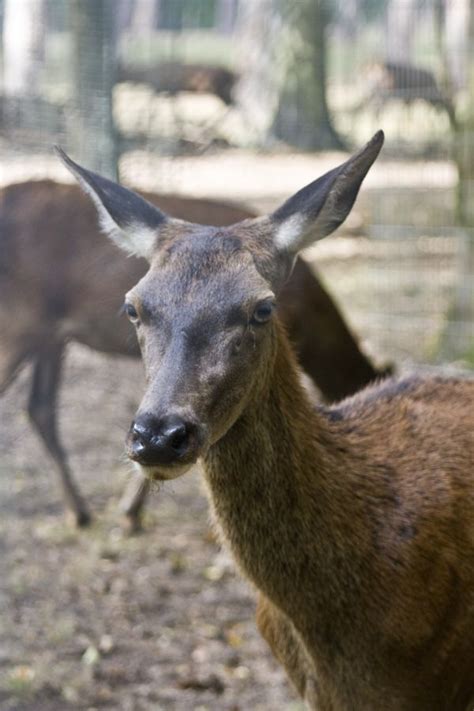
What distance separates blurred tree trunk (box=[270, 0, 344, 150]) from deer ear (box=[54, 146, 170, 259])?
5.90m

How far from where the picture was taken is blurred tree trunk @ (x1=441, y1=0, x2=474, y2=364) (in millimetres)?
7801

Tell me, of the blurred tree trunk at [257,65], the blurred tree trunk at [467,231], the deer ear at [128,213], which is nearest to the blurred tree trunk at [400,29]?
the blurred tree trunk at [467,231]

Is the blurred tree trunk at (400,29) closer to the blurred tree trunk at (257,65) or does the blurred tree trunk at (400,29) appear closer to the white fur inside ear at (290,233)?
the blurred tree trunk at (257,65)

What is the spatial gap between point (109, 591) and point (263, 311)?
3.00 m

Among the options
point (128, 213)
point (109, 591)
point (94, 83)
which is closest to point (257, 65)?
point (94, 83)

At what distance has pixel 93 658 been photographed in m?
5.04

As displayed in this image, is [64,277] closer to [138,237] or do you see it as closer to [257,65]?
[138,237]

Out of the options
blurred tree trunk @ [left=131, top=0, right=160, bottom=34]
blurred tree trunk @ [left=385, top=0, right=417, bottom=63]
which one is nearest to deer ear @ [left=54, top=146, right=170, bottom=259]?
blurred tree trunk @ [left=131, top=0, right=160, bottom=34]

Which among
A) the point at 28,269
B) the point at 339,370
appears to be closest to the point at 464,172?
the point at 339,370

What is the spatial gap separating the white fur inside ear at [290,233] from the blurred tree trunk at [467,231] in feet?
15.1

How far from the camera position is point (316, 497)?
337 centimetres

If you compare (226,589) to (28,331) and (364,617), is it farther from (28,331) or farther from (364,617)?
(364,617)

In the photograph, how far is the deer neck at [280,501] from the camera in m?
3.27

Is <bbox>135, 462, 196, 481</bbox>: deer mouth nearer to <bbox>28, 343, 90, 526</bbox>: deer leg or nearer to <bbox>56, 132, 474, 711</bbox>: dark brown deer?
<bbox>56, 132, 474, 711</bbox>: dark brown deer
